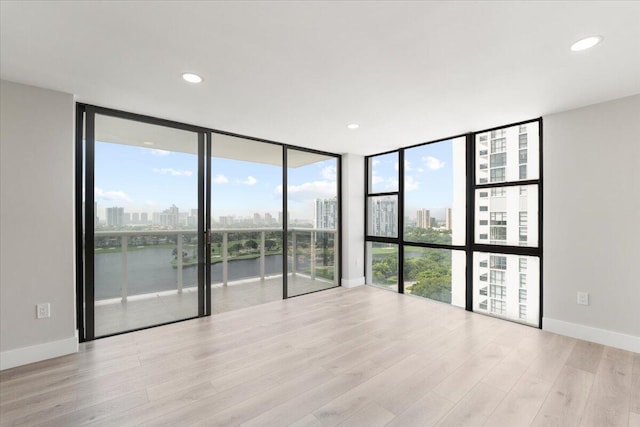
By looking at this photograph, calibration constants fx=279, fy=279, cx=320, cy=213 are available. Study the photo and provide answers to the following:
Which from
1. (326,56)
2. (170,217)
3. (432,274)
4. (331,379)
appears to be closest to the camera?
(326,56)

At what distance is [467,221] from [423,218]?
703 mm

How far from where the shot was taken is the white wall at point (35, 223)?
2.29m

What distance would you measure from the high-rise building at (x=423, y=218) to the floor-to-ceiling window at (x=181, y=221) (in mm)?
1657

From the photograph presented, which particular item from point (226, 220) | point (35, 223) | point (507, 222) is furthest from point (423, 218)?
point (35, 223)

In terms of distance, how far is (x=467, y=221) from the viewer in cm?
376

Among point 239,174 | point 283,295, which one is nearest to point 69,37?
point 239,174

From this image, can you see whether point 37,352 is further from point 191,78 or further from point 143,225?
point 191,78

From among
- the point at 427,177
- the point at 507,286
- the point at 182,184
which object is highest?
the point at 427,177

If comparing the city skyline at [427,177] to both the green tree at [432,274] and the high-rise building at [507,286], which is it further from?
the high-rise building at [507,286]

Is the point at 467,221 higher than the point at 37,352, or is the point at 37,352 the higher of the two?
the point at 467,221

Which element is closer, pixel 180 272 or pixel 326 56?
pixel 326 56

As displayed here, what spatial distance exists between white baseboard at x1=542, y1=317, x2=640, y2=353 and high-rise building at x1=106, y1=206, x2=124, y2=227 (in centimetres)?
476

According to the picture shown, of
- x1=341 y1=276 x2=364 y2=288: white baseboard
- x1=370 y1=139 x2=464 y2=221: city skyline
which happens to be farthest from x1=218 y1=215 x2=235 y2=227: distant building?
x1=370 y1=139 x2=464 y2=221: city skyline

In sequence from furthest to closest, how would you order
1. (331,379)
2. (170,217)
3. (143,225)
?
(170,217) < (143,225) < (331,379)
